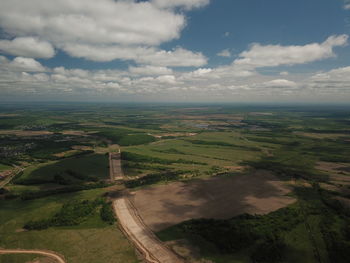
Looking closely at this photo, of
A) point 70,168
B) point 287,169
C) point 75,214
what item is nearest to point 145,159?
point 70,168

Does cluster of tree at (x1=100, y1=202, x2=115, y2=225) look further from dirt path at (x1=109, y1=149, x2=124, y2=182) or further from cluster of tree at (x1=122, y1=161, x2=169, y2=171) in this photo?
cluster of tree at (x1=122, y1=161, x2=169, y2=171)

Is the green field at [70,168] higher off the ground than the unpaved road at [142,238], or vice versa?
the unpaved road at [142,238]

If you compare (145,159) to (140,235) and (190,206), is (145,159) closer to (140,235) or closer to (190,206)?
(190,206)

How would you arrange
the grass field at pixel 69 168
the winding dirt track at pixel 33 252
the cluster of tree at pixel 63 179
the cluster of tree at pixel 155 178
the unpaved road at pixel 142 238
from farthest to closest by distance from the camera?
the grass field at pixel 69 168, the cluster of tree at pixel 63 179, the cluster of tree at pixel 155 178, the winding dirt track at pixel 33 252, the unpaved road at pixel 142 238

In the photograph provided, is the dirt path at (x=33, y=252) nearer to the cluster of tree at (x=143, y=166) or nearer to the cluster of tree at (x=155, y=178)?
the cluster of tree at (x=155, y=178)

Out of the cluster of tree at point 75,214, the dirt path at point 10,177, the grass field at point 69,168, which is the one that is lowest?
the dirt path at point 10,177

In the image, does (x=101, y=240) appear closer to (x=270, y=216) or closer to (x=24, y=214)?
(x=24, y=214)

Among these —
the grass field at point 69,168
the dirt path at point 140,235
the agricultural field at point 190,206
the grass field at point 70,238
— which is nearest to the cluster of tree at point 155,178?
the agricultural field at point 190,206
